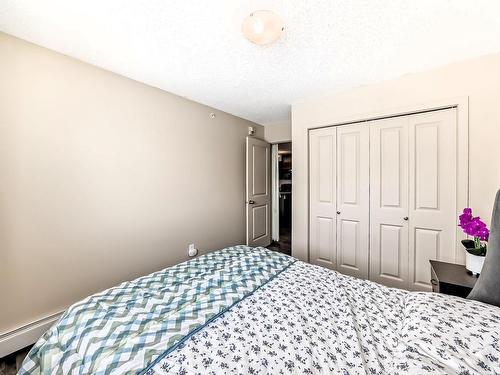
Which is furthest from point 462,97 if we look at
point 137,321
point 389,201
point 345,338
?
point 137,321

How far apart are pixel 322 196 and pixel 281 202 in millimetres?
2753

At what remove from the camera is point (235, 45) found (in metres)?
1.71

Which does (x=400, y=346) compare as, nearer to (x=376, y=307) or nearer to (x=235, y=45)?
(x=376, y=307)

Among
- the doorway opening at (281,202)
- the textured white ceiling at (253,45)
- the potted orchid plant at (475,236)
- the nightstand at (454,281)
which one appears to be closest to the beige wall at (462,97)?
the textured white ceiling at (253,45)

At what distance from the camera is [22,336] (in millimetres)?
1635

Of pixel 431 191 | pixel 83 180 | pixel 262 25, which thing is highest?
pixel 262 25

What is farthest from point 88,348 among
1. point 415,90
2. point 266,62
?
point 415,90

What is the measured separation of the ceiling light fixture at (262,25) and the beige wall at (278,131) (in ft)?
8.38

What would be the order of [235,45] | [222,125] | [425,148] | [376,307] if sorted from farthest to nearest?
1. [222,125]
2. [425,148]
3. [235,45]
4. [376,307]

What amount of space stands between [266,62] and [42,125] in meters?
1.96

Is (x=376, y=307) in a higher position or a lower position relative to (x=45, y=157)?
lower

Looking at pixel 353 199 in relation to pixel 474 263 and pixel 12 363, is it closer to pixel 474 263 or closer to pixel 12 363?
pixel 474 263

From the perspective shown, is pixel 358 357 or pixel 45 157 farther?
pixel 45 157

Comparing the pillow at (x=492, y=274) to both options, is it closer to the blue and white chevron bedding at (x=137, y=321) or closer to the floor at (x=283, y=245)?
the blue and white chevron bedding at (x=137, y=321)
